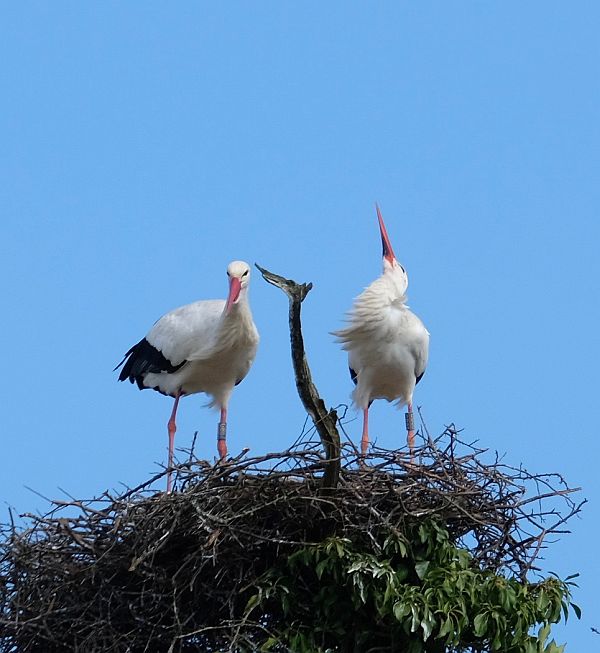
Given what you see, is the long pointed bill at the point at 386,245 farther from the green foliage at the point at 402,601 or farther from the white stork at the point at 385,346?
the green foliage at the point at 402,601

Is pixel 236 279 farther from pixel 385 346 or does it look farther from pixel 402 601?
pixel 402 601

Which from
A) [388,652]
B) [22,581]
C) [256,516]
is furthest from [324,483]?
[22,581]

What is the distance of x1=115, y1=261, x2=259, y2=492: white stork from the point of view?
35.6ft

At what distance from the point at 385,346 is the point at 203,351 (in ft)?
3.95

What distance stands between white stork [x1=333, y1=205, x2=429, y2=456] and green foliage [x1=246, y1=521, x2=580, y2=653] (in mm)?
2150

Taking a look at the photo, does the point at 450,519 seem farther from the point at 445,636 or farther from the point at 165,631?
the point at 165,631

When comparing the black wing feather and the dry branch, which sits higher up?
the black wing feather

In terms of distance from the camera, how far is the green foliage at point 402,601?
334 inches

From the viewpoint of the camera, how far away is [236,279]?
420 inches

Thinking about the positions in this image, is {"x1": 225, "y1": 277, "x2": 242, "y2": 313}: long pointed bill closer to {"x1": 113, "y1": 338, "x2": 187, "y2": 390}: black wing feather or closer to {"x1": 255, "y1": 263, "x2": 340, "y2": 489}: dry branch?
{"x1": 113, "y1": 338, "x2": 187, "y2": 390}: black wing feather

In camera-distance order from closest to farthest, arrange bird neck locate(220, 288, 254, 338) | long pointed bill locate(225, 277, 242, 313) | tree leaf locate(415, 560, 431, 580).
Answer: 1. tree leaf locate(415, 560, 431, 580)
2. long pointed bill locate(225, 277, 242, 313)
3. bird neck locate(220, 288, 254, 338)

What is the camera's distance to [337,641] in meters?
8.73

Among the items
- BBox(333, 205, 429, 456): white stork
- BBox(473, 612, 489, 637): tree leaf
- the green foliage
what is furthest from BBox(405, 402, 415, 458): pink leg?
BBox(473, 612, 489, 637): tree leaf

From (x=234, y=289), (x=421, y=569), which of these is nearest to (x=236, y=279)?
(x=234, y=289)
